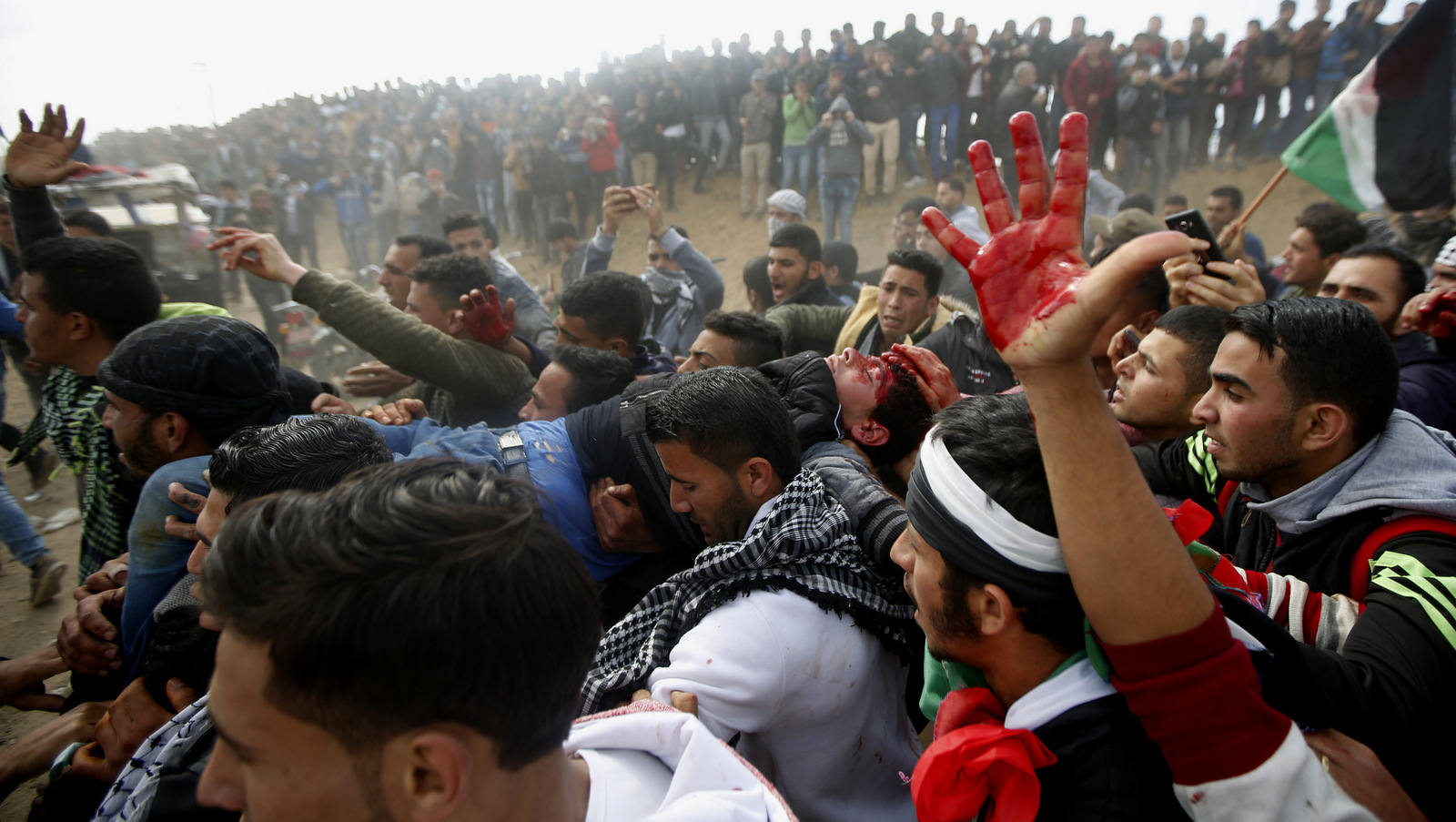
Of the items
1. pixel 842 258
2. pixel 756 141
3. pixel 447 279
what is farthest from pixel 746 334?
pixel 756 141

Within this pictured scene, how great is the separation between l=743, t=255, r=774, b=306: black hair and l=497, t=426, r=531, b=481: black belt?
449 centimetres

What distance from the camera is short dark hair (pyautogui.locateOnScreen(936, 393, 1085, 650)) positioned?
124 cm

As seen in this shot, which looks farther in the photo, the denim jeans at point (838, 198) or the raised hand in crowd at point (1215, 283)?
the denim jeans at point (838, 198)

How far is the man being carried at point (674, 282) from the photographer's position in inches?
226

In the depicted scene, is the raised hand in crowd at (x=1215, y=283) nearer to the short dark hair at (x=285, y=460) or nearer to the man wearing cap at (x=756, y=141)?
the short dark hair at (x=285, y=460)

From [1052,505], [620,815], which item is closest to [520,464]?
[620,815]

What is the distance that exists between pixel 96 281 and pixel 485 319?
5.28 ft

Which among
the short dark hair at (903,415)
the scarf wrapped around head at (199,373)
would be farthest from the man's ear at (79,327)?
the short dark hair at (903,415)

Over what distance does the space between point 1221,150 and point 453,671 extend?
54.1 feet

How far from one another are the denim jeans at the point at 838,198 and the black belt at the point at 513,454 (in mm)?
10379

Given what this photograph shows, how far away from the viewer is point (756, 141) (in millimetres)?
14109

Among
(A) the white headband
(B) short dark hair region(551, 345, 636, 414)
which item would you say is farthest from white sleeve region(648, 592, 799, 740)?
(B) short dark hair region(551, 345, 636, 414)

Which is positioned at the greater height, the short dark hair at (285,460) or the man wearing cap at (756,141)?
the man wearing cap at (756,141)

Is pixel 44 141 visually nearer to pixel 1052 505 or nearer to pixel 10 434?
pixel 10 434
